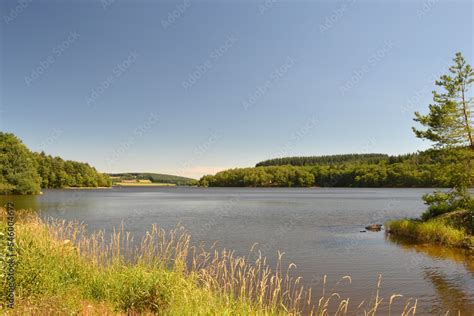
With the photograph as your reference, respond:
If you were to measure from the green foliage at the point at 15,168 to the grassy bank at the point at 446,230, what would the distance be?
89762 millimetres

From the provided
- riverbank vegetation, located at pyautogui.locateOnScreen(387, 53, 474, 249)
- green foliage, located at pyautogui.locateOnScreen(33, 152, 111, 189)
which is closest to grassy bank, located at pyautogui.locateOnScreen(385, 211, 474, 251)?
riverbank vegetation, located at pyautogui.locateOnScreen(387, 53, 474, 249)

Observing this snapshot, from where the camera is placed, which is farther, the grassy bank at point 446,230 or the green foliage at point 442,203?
the green foliage at point 442,203

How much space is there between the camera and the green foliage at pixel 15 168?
92000mm

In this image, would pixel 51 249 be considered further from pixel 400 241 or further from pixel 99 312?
pixel 400 241

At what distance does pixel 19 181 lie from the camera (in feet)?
305

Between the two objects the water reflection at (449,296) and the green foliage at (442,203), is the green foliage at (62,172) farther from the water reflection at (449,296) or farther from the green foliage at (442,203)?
the water reflection at (449,296)

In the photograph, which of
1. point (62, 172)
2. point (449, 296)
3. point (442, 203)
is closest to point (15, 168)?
point (62, 172)

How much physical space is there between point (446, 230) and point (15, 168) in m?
98.2

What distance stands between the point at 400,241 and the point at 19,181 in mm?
92076

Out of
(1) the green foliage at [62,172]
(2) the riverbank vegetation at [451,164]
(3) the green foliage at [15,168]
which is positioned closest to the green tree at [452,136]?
(2) the riverbank vegetation at [451,164]

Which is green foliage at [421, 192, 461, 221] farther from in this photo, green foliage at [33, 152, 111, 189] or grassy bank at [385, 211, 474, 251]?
green foliage at [33, 152, 111, 189]

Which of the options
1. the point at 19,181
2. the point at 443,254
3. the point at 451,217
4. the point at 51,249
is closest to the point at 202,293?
the point at 51,249

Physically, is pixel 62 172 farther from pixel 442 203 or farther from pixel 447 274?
pixel 447 274

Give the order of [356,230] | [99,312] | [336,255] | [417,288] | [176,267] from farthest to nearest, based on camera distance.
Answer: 1. [356,230]
2. [336,255]
3. [417,288]
4. [176,267]
5. [99,312]
